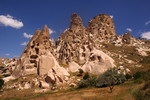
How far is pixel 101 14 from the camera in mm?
163875

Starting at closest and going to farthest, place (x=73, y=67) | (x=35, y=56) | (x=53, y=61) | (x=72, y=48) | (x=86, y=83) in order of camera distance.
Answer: (x=86, y=83), (x=53, y=61), (x=35, y=56), (x=73, y=67), (x=72, y=48)

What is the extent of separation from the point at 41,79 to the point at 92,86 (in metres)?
14.1

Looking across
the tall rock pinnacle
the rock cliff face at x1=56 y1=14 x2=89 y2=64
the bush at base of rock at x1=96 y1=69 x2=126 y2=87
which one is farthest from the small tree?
the tall rock pinnacle

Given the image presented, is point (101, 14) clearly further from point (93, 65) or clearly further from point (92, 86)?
point (92, 86)

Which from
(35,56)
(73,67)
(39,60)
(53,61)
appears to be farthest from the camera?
(73,67)

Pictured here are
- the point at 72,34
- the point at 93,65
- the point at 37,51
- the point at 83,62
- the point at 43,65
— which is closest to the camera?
the point at 43,65

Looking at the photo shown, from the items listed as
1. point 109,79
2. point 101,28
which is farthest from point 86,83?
point 101,28

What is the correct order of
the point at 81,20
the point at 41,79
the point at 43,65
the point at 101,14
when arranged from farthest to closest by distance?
the point at 101,14
the point at 81,20
the point at 43,65
the point at 41,79

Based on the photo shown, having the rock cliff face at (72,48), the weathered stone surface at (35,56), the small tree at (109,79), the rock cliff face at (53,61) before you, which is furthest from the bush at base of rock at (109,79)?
the rock cliff face at (72,48)

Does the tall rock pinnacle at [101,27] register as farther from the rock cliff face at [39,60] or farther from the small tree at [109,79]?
the small tree at [109,79]

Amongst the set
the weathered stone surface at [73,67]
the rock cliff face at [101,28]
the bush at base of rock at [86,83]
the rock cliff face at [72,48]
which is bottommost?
the bush at base of rock at [86,83]

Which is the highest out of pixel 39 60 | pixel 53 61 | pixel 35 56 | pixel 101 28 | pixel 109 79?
pixel 101 28

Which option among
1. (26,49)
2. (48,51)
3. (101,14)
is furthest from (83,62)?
(101,14)

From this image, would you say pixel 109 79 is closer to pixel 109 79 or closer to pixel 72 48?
pixel 109 79
